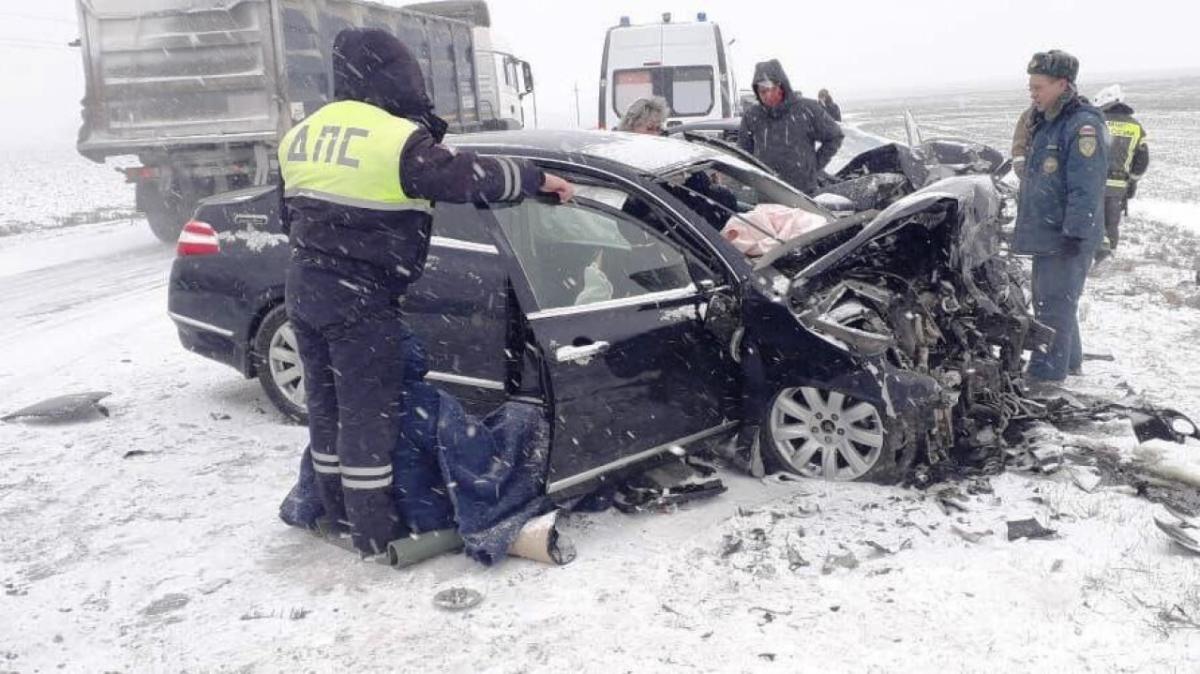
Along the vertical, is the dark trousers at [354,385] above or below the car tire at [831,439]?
above

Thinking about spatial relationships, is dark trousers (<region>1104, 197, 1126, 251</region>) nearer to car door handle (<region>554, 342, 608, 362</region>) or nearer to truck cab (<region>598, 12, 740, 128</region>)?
car door handle (<region>554, 342, 608, 362</region>)

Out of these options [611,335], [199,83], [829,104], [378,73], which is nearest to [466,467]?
[611,335]

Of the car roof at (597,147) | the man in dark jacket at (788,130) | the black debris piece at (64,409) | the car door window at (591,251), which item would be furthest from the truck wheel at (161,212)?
the car door window at (591,251)

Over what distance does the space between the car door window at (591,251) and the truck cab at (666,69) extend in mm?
9314

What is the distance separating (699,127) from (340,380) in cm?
684

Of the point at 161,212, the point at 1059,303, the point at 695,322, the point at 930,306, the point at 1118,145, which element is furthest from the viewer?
the point at 161,212

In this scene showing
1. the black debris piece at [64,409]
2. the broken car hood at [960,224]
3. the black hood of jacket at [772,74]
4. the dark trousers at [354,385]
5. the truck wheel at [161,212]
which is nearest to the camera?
the dark trousers at [354,385]

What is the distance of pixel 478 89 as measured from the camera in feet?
53.6

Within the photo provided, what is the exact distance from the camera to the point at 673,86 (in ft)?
44.2

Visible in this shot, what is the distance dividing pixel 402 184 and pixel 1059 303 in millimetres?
4108

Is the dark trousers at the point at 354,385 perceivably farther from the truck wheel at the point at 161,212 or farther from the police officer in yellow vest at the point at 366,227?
the truck wheel at the point at 161,212

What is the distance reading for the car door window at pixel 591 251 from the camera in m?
4.11

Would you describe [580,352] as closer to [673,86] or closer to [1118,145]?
[1118,145]

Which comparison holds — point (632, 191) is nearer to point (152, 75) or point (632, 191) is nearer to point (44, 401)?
point (44, 401)
